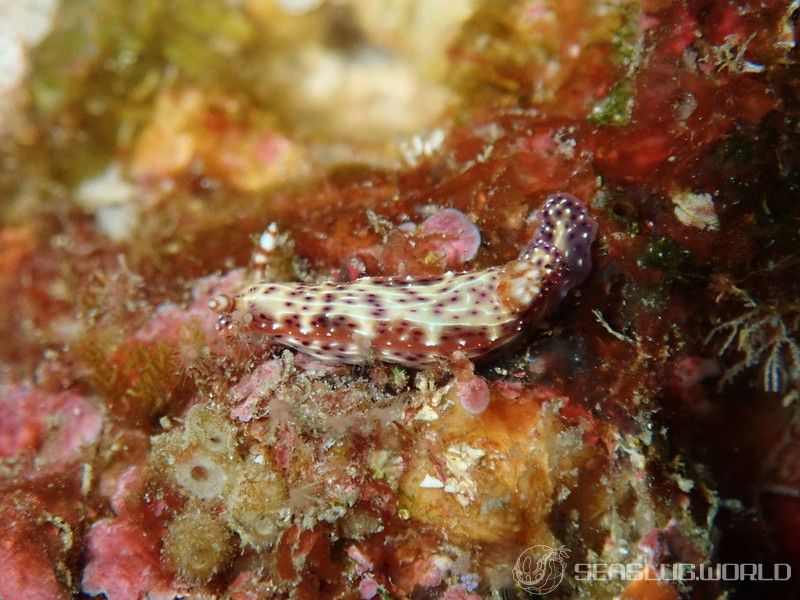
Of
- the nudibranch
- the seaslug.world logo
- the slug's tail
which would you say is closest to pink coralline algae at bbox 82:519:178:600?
the nudibranch

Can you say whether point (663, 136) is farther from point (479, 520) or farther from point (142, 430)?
point (142, 430)

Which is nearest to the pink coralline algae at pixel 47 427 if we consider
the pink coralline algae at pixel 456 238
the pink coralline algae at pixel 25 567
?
the pink coralline algae at pixel 25 567

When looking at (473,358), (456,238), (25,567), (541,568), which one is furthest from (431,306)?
(25,567)

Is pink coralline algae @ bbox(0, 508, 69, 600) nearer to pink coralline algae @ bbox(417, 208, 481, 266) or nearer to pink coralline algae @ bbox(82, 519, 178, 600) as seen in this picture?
pink coralline algae @ bbox(82, 519, 178, 600)

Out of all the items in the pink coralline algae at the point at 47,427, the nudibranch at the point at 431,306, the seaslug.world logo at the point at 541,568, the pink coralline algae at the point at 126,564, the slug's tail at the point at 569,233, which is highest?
the slug's tail at the point at 569,233

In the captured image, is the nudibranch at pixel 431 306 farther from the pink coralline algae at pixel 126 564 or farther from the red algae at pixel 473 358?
the pink coralline algae at pixel 126 564

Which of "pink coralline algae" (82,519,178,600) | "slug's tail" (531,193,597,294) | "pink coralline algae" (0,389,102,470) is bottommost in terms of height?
"pink coralline algae" (0,389,102,470)

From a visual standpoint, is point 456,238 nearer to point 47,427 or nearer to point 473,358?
point 473,358

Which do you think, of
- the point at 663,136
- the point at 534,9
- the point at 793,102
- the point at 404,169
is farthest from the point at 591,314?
the point at 534,9
